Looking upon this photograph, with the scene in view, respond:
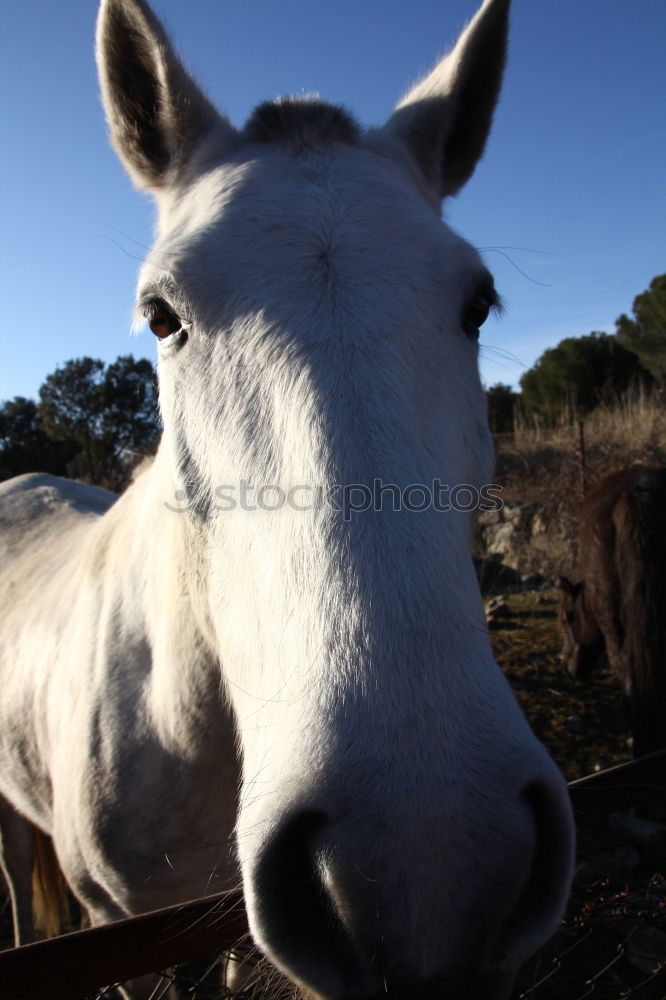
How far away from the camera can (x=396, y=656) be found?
939 millimetres

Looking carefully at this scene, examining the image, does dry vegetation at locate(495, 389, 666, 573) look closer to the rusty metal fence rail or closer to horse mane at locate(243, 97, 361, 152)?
the rusty metal fence rail

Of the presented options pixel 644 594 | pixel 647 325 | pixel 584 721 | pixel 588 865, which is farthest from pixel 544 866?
pixel 647 325

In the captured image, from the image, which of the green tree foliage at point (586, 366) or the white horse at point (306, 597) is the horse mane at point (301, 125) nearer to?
the white horse at point (306, 597)

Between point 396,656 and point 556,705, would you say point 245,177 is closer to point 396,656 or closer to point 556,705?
point 396,656

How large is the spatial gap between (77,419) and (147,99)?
2795 centimetres

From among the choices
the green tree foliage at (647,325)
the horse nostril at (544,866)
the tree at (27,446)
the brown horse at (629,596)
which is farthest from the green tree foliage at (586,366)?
the horse nostril at (544,866)

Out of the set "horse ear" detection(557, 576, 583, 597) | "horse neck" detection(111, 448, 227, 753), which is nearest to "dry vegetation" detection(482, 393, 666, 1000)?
"horse ear" detection(557, 576, 583, 597)

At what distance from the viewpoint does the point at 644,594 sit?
4.91m

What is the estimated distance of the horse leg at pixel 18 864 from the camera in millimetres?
3299

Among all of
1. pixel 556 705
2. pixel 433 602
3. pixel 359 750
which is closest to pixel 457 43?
pixel 433 602

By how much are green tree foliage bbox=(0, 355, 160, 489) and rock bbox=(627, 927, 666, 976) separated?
23.5 m

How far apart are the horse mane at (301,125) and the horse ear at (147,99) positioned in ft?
0.42

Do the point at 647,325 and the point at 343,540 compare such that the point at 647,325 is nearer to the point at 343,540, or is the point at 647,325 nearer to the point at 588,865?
the point at 588,865

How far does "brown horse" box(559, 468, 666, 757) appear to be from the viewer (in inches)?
182
